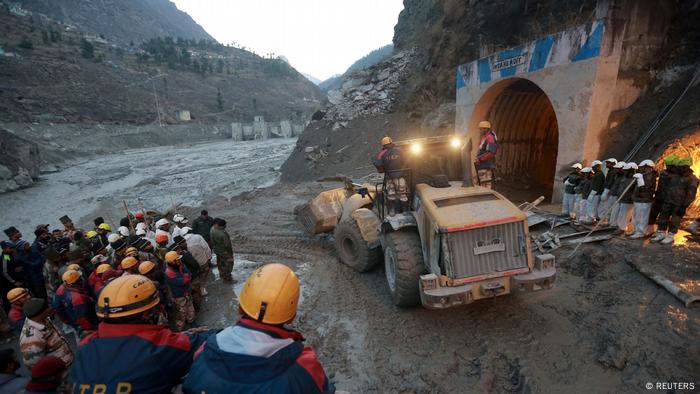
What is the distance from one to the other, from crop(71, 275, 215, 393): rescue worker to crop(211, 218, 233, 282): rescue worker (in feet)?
14.4

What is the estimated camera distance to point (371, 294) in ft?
19.0

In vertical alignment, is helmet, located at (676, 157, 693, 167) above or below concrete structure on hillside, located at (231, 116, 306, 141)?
below

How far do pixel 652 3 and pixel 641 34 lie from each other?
2.63ft

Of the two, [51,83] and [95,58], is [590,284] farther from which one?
[95,58]

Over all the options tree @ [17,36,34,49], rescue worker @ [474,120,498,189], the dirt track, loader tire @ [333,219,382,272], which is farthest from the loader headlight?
tree @ [17,36,34,49]

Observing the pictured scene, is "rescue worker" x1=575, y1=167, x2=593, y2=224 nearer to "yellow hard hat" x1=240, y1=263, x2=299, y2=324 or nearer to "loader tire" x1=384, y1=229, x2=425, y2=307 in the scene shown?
"loader tire" x1=384, y1=229, x2=425, y2=307

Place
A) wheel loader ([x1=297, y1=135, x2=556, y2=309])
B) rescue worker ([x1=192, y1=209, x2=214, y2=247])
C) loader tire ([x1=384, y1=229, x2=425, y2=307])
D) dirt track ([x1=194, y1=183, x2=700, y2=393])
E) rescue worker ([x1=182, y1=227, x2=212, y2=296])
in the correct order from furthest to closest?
rescue worker ([x1=192, y1=209, x2=214, y2=247]), rescue worker ([x1=182, y1=227, x2=212, y2=296]), loader tire ([x1=384, y1=229, x2=425, y2=307]), wheel loader ([x1=297, y1=135, x2=556, y2=309]), dirt track ([x1=194, y1=183, x2=700, y2=393])

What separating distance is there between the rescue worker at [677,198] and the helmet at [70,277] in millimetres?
8707

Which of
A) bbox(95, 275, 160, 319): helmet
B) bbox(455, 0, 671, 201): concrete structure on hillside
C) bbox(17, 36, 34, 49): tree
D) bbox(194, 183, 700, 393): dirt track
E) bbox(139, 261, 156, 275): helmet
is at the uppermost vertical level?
bbox(17, 36, 34, 49): tree

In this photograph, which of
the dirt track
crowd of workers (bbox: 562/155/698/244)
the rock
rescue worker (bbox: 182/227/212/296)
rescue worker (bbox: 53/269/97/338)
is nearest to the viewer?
the dirt track

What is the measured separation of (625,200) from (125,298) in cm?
779

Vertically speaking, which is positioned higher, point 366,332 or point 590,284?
point 590,284

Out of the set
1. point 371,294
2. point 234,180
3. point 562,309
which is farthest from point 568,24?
point 234,180

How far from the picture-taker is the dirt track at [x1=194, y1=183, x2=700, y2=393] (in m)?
3.70
